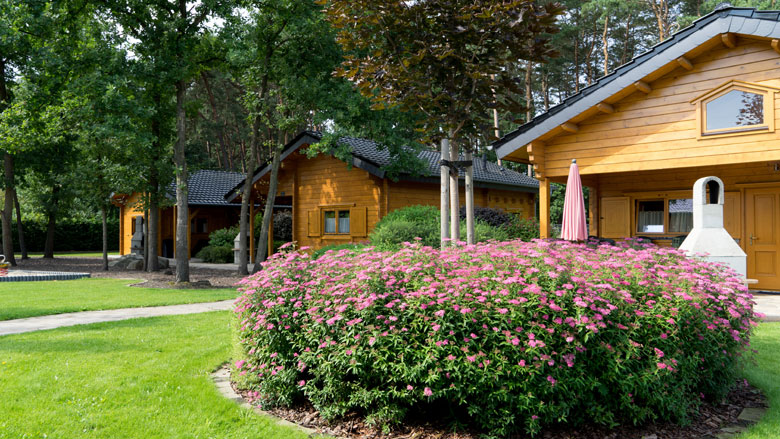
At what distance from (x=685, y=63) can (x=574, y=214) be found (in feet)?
12.0

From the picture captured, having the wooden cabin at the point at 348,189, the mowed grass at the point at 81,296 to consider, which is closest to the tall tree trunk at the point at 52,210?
the wooden cabin at the point at 348,189

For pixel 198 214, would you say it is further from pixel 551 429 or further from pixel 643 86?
pixel 551 429

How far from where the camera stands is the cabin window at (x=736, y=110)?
30.1ft

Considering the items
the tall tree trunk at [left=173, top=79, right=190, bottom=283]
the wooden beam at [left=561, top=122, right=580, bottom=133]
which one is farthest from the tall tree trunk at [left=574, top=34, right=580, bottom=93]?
the tall tree trunk at [left=173, top=79, right=190, bottom=283]

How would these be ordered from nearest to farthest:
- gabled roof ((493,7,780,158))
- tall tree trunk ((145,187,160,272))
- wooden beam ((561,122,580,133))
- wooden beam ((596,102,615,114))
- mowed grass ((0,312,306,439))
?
mowed grass ((0,312,306,439)) < gabled roof ((493,7,780,158)) < wooden beam ((596,102,615,114)) < wooden beam ((561,122,580,133)) < tall tree trunk ((145,187,160,272))

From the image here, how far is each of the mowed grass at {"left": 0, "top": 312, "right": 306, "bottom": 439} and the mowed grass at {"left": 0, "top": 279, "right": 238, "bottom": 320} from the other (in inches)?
118

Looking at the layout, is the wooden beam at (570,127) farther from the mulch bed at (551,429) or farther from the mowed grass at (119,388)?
the mowed grass at (119,388)

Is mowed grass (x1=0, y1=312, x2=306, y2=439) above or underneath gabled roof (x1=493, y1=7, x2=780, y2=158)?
underneath

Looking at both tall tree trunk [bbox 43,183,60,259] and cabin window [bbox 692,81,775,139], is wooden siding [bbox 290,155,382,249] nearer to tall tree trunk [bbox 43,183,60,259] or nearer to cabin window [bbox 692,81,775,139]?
cabin window [bbox 692,81,775,139]

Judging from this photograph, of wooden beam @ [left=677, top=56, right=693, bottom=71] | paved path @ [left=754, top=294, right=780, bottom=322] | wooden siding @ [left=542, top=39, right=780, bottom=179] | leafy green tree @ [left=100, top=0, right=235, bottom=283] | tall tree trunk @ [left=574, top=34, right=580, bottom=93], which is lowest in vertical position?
paved path @ [left=754, top=294, right=780, bottom=322]

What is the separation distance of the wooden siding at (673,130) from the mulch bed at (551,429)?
6.47m

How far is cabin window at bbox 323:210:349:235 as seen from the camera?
59.1 feet

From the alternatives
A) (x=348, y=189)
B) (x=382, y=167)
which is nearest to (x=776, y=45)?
(x=382, y=167)

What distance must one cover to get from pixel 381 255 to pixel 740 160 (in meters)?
7.84
